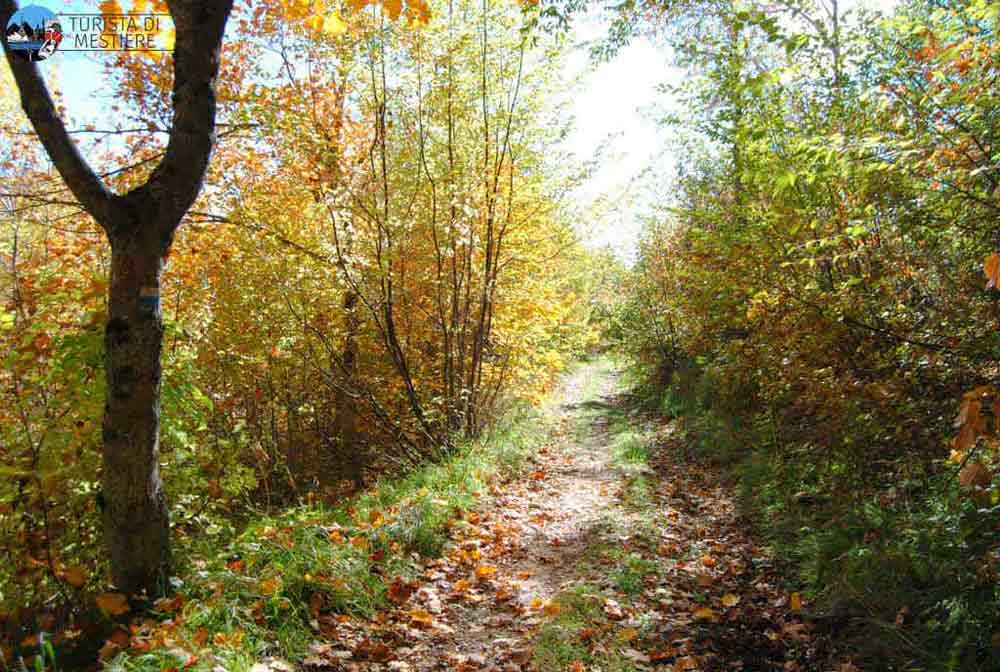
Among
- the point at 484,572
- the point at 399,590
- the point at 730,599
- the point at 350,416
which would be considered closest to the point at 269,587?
the point at 399,590

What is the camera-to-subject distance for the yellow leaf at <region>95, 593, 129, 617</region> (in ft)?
10.7

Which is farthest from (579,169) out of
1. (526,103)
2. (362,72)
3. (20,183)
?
(20,183)

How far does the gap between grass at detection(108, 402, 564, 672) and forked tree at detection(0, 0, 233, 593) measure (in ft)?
1.45

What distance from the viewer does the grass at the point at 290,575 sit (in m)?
3.13

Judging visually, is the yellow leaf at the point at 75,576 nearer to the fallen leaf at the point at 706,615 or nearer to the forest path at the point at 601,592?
the forest path at the point at 601,592

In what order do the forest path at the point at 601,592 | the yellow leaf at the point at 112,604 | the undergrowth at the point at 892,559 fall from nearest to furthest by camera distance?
the undergrowth at the point at 892,559 → the yellow leaf at the point at 112,604 → the forest path at the point at 601,592

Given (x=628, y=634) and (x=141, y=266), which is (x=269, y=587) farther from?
(x=628, y=634)

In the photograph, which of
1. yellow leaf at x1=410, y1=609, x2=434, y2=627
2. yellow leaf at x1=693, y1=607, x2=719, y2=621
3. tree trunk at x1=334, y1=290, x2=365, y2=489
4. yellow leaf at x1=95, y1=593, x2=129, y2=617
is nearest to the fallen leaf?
yellow leaf at x1=693, y1=607, x2=719, y2=621

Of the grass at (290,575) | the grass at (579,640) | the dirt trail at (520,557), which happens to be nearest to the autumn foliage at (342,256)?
the grass at (290,575)

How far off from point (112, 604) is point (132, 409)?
3.54ft

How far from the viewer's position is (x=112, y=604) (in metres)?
3.28

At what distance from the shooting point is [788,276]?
18.2 feet

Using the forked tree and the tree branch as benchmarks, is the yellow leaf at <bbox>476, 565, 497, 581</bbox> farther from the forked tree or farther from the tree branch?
the tree branch

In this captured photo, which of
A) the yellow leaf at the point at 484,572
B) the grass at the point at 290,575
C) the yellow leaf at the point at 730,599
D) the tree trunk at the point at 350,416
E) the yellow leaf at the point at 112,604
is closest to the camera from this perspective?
the grass at the point at 290,575
